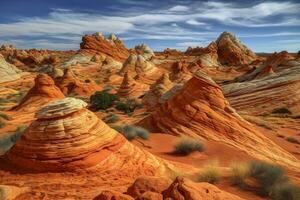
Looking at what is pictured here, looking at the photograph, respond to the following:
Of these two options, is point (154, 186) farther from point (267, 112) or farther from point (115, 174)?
point (267, 112)

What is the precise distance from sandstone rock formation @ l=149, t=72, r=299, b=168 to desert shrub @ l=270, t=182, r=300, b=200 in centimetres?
644

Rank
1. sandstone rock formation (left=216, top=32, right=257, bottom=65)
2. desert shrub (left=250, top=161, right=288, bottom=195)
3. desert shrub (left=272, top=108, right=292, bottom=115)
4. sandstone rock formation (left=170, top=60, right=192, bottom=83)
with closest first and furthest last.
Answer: desert shrub (left=250, top=161, right=288, bottom=195)
desert shrub (left=272, top=108, right=292, bottom=115)
sandstone rock formation (left=170, top=60, right=192, bottom=83)
sandstone rock formation (left=216, top=32, right=257, bottom=65)

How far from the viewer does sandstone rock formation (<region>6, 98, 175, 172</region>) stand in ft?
26.1

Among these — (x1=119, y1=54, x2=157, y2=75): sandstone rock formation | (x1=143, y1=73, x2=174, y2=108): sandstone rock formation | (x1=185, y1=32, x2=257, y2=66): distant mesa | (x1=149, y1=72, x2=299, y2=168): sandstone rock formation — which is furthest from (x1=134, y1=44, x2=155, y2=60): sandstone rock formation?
(x1=149, y1=72, x2=299, y2=168): sandstone rock formation

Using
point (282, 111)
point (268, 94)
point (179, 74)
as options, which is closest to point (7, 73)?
point (179, 74)

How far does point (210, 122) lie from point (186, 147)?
8.96 ft

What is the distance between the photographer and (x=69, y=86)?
3622 cm

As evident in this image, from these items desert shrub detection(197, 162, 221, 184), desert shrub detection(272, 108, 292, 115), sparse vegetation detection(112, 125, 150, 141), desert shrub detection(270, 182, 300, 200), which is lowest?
desert shrub detection(272, 108, 292, 115)

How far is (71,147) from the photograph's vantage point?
808 centimetres

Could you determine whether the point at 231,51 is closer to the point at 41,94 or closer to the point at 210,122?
the point at 41,94

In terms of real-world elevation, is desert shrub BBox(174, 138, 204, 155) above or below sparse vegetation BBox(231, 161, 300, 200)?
below

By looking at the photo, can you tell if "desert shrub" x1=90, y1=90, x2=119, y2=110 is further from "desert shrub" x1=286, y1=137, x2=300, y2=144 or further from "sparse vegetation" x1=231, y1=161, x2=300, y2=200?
"sparse vegetation" x1=231, y1=161, x2=300, y2=200

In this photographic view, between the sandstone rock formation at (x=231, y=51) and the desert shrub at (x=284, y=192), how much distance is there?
67.6 m

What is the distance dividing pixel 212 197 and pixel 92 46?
2519 inches
